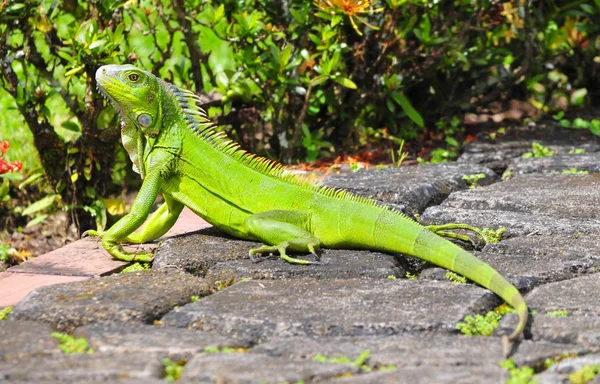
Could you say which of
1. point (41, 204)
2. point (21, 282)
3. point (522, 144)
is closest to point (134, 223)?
point (21, 282)

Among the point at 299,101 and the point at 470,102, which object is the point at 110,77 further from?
the point at 470,102

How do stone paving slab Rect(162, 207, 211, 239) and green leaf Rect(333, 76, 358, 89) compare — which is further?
green leaf Rect(333, 76, 358, 89)

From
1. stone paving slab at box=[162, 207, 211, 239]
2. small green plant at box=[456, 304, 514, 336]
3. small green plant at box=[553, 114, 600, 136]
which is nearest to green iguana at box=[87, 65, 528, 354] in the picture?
stone paving slab at box=[162, 207, 211, 239]

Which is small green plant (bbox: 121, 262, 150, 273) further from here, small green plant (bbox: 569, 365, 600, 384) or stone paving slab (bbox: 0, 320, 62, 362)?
small green plant (bbox: 569, 365, 600, 384)

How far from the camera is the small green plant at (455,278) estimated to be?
3848mm

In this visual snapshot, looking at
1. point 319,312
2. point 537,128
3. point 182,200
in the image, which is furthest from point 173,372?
point 537,128

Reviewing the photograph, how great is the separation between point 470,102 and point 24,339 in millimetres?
5494

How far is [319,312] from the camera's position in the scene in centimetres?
341

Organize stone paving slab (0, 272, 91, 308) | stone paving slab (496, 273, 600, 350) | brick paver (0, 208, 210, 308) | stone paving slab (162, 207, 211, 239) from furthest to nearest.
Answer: stone paving slab (162, 207, 211, 239) < brick paver (0, 208, 210, 308) < stone paving slab (0, 272, 91, 308) < stone paving slab (496, 273, 600, 350)

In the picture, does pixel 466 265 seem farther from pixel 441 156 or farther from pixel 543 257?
pixel 441 156

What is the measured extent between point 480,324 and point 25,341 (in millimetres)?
1643

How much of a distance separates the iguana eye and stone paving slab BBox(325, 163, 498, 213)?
1.43m

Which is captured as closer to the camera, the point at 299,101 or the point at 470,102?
the point at 299,101

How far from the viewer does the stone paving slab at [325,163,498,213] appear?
17.3ft
